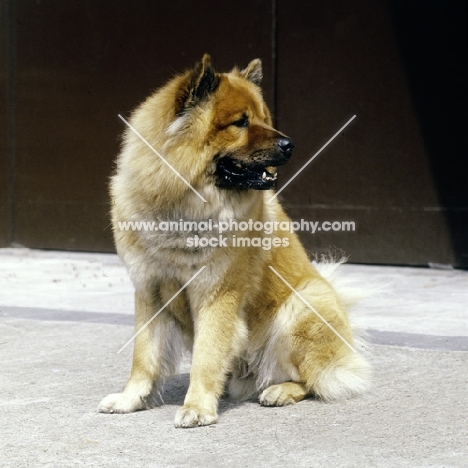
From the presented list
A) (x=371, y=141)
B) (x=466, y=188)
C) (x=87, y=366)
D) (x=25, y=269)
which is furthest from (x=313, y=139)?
(x=87, y=366)

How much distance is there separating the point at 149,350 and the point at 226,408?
48 centimetres

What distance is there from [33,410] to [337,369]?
4.95ft

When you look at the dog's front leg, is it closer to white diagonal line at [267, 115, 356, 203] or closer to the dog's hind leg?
the dog's hind leg

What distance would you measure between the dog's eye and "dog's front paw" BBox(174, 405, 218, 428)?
1.34m

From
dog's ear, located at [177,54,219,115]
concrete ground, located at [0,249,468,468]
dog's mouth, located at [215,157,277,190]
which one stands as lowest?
concrete ground, located at [0,249,468,468]

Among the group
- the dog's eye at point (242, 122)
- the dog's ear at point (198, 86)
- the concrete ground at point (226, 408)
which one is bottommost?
the concrete ground at point (226, 408)

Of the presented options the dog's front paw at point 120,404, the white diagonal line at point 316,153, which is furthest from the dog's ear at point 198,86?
the white diagonal line at point 316,153

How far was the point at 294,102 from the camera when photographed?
9.54 metres

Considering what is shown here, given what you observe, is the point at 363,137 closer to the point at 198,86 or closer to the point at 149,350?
the point at 198,86

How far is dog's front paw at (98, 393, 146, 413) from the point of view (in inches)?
178

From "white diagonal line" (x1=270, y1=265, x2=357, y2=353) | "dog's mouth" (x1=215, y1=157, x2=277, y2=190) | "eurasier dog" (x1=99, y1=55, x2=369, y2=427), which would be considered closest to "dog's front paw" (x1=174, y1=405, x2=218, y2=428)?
"eurasier dog" (x1=99, y1=55, x2=369, y2=427)

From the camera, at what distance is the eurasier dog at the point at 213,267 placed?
14.8ft

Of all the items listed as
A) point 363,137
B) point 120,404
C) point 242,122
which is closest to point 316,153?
point 363,137

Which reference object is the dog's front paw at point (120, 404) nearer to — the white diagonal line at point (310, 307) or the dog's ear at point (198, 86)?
the white diagonal line at point (310, 307)
